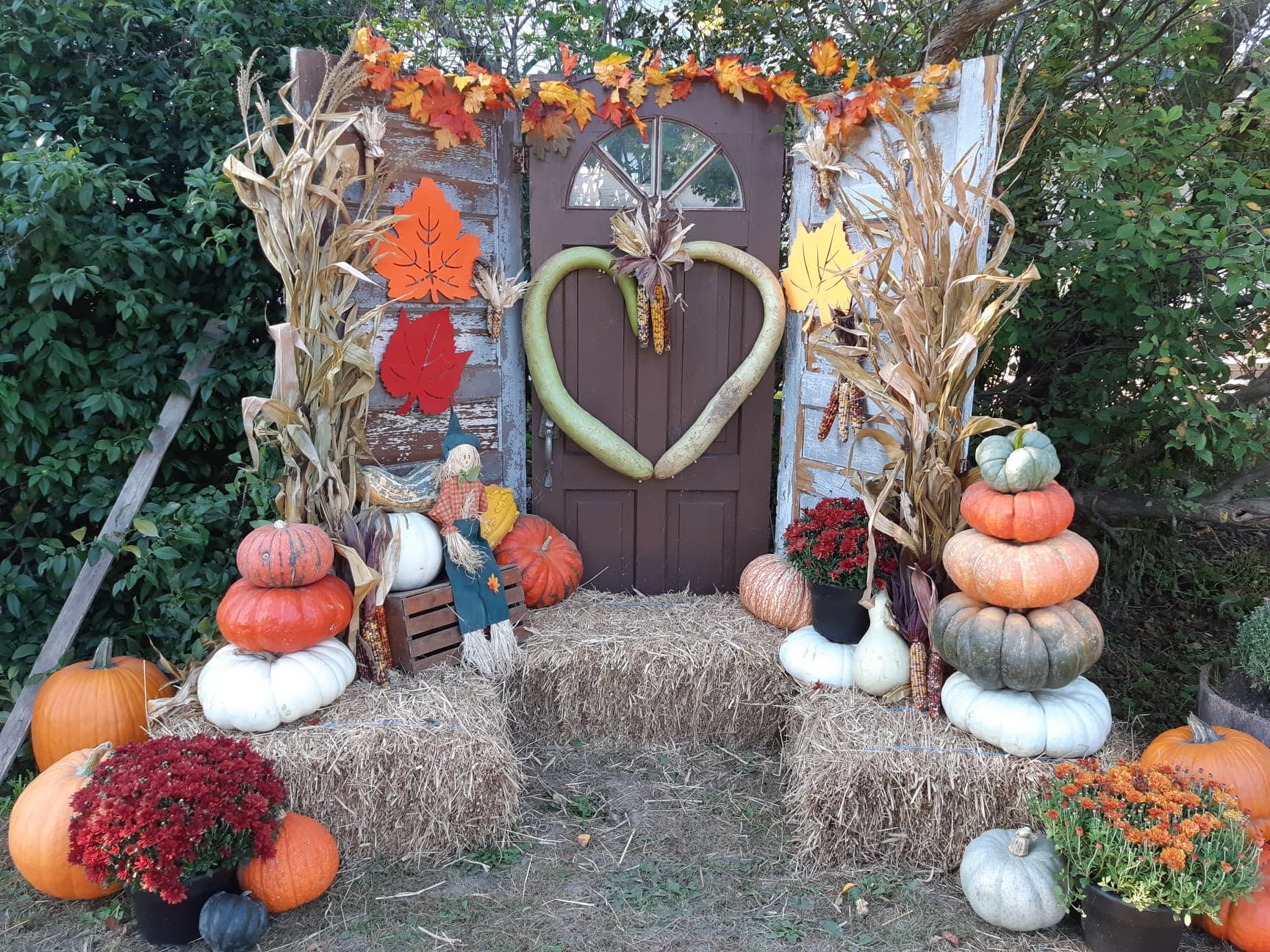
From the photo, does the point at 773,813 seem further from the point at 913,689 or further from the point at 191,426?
the point at 191,426

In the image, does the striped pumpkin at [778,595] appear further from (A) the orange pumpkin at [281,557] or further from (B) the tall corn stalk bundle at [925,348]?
(A) the orange pumpkin at [281,557]

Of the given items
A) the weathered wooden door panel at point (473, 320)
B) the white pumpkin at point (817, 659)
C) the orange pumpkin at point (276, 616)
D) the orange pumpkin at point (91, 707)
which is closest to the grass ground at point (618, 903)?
the orange pumpkin at point (91, 707)

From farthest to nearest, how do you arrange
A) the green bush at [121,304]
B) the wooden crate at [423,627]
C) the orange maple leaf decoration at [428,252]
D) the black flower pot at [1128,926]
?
the orange maple leaf decoration at [428,252] < the wooden crate at [423,627] < the green bush at [121,304] < the black flower pot at [1128,926]

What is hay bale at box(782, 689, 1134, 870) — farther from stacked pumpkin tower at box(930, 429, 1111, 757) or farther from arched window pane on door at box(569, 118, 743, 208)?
arched window pane on door at box(569, 118, 743, 208)

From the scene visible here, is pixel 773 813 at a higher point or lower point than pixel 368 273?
lower

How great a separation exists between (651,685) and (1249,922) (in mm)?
2068

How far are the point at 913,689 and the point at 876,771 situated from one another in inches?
15.9

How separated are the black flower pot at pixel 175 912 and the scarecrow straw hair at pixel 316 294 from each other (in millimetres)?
1250

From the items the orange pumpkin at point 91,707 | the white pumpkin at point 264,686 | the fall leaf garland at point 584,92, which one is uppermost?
the fall leaf garland at point 584,92

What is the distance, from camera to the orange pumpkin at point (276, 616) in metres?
2.88

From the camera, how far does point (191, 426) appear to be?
3512 mm

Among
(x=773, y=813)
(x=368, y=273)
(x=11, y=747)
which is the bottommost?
(x=773, y=813)

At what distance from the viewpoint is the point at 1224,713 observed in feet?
9.91

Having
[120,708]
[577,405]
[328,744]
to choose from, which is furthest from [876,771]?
[120,708]
